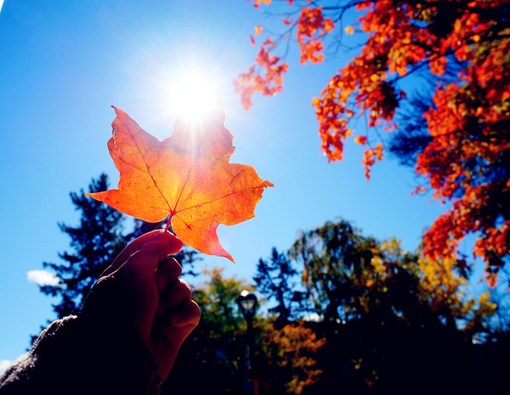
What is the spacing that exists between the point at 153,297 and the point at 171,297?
0.63 ft

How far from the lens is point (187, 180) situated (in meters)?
1.12

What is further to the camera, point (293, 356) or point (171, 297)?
point (293, 356)

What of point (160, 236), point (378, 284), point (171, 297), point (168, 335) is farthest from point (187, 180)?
point (378, 284)

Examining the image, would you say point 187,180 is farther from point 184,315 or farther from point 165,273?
point 184,315

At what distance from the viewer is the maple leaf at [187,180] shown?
1.01 meters

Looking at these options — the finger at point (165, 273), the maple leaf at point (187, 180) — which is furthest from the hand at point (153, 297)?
the maple leaf at point (187, 180)

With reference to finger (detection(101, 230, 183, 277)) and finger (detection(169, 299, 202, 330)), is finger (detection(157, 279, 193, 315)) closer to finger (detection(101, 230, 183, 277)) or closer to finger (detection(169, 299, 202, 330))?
finger (detection(169, 299, 202, 330))

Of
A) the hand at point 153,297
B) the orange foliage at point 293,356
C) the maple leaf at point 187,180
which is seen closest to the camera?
the hand at point 153,297

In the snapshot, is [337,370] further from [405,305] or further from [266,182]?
[266,182]

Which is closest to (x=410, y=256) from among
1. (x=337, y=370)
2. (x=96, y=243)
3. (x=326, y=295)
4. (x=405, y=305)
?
(x=405, y=305)

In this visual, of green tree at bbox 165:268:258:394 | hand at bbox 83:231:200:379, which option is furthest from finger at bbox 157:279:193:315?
green tree at bbox 165:268:258:394

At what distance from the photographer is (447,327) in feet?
46.9

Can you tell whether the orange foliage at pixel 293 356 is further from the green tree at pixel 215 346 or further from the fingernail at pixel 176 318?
the fingernail at pixel 176 318

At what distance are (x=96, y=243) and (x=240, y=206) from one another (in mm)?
16644
